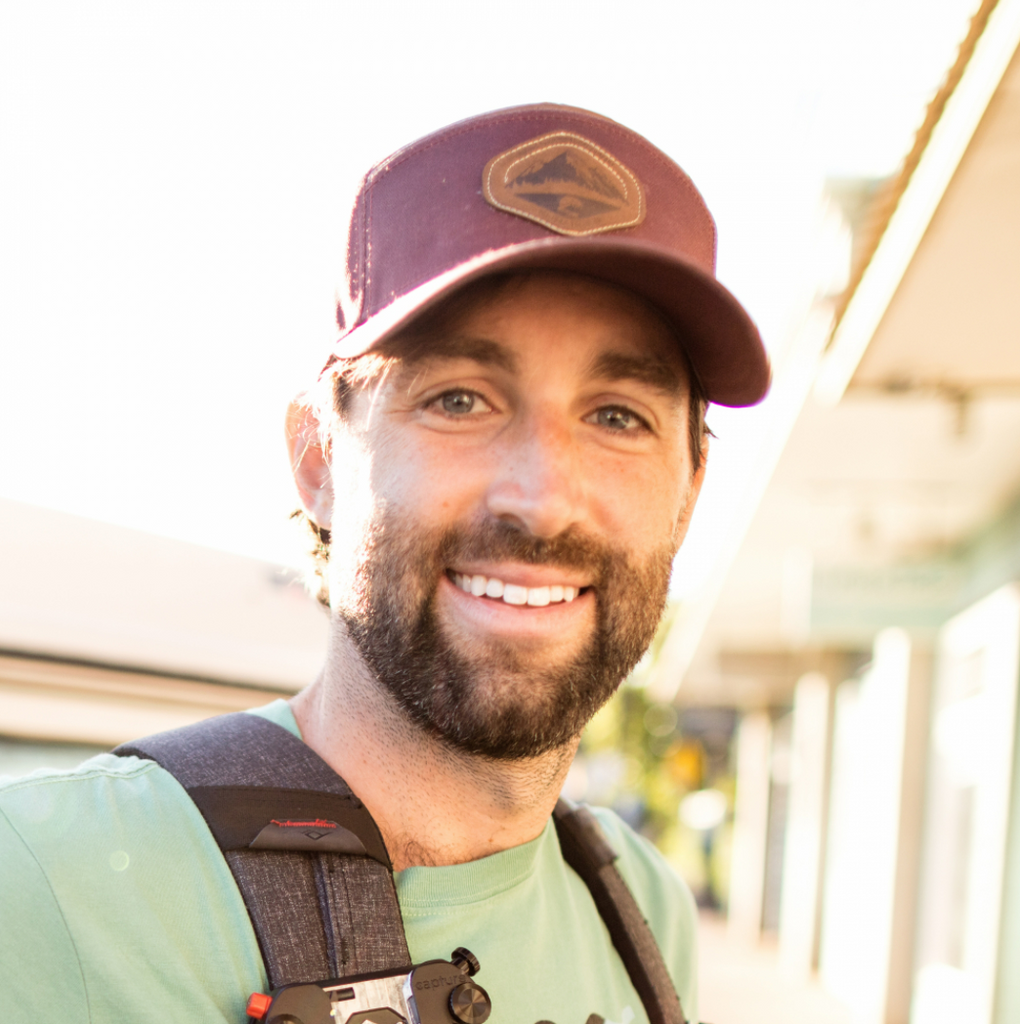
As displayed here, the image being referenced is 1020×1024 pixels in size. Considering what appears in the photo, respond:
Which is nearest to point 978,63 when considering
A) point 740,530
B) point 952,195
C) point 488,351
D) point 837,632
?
point 952,195

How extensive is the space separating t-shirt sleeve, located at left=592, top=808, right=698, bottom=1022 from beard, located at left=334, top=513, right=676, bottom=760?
61cm

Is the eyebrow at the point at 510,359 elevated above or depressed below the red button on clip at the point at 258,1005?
above

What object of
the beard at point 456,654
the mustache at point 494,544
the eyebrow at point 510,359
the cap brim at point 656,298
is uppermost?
the cap brim at point 656,298

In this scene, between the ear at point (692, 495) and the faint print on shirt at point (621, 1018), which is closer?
the faint print on shirt at point (621, 1018)

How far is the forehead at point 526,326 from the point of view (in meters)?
1.61

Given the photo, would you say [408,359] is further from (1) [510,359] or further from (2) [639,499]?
(2) [639,499]

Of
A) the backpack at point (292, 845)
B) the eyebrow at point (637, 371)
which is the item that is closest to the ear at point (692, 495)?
the eyebrow at point (637, 371)

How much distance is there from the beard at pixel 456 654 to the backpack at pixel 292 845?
0.17m

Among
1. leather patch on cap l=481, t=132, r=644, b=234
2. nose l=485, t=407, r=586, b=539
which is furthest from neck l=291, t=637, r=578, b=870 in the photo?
leather patch on cap l=481, t=132, r=644, b=234

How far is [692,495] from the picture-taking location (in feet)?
6.69

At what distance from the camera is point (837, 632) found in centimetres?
834

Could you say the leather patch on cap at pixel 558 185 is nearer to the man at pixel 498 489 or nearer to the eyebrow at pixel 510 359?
the man at pixel 498 489

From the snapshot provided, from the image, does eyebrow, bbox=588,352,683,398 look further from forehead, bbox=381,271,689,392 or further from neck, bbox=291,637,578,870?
neck, bbox=291,637,578,870

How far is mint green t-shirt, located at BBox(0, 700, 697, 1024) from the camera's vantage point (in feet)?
4.01
